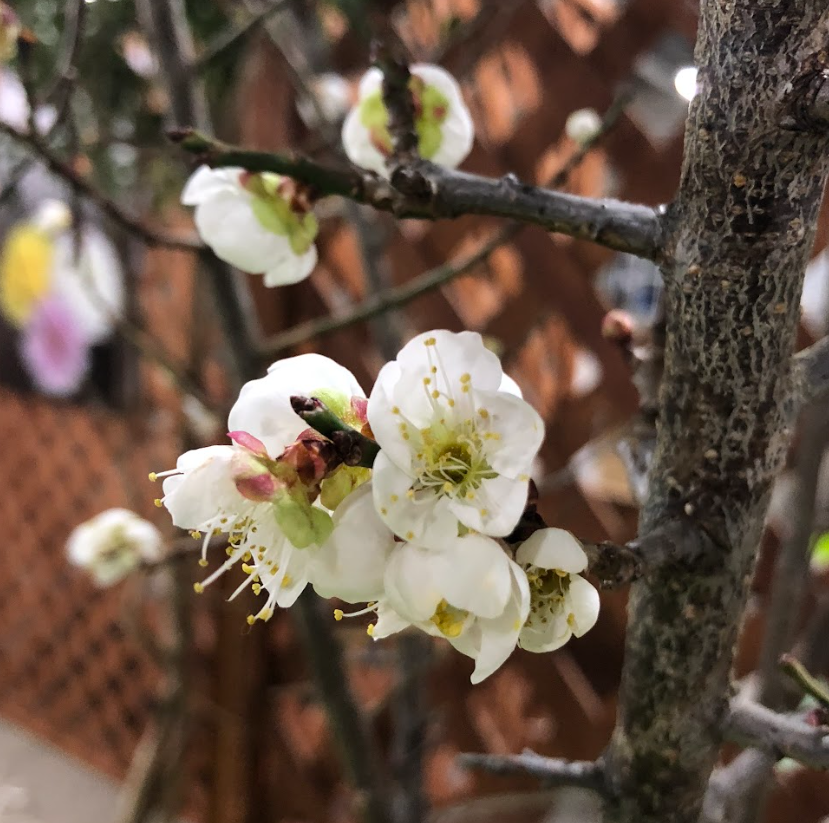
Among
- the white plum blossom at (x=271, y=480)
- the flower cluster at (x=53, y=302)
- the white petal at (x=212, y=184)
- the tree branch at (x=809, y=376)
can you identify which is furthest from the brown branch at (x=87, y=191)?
the flower cluster at (x=53, y=302)

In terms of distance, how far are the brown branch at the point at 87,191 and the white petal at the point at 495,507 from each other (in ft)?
1.09

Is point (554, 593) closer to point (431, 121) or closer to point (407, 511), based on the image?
point (407, 511)

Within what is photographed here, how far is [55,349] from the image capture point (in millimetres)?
1250

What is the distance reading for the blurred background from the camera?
2.30ft

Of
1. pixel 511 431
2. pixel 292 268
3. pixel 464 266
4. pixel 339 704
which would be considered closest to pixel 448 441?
pixel 511 431

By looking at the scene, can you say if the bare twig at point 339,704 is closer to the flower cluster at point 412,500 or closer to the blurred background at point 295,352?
the blurred background at point 295,352

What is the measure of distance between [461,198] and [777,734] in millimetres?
200

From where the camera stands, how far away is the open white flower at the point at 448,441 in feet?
0.59

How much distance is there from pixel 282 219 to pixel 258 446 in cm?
14

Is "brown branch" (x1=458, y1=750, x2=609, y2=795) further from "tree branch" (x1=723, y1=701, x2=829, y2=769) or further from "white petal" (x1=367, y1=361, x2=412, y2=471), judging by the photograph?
"white petal" (x1=367, y1=361, x2=412, y2=471)

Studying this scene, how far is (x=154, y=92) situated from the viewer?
84 centimetres

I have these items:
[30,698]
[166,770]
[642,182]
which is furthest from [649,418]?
[30,698]

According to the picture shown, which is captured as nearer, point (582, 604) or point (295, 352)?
point (582, 604)

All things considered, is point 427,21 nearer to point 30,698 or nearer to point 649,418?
point 649,418
